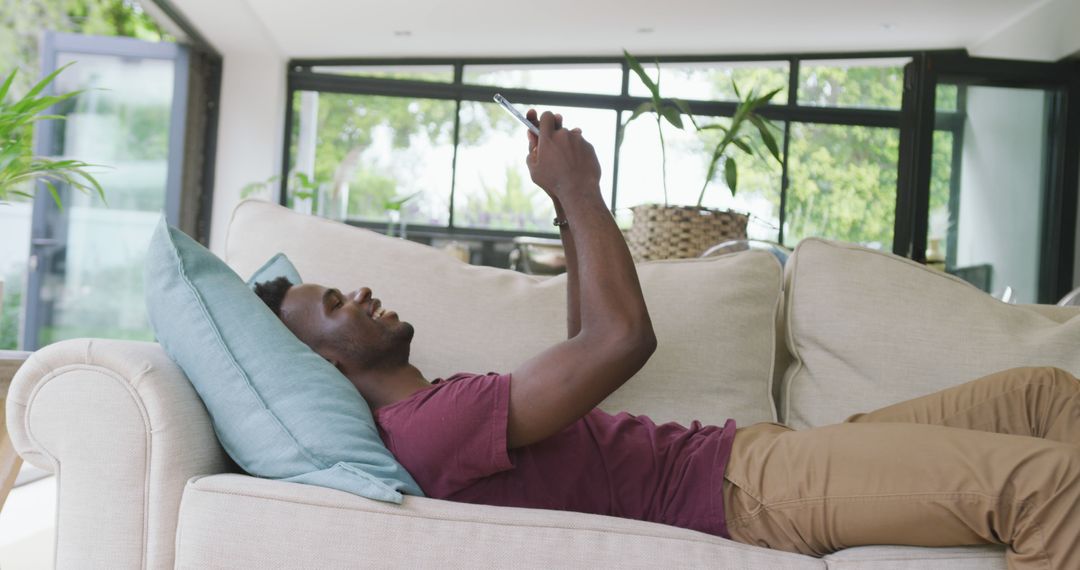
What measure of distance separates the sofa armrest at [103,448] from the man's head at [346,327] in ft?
1.06

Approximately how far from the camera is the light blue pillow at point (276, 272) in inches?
68.4

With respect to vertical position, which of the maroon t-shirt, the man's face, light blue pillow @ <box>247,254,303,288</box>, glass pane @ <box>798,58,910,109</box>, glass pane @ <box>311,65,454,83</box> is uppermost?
glass pane @ <box>798,58,910,109</box>

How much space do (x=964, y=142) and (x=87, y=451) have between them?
206 inches

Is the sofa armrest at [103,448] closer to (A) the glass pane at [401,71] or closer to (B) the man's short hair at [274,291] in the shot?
(B) the man's short hair at [274,291]

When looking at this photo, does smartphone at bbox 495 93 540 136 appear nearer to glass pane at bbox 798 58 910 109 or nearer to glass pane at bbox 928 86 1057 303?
glass pane at bbox 928 86 1057 303

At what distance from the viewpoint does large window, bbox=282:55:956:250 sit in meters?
7.30

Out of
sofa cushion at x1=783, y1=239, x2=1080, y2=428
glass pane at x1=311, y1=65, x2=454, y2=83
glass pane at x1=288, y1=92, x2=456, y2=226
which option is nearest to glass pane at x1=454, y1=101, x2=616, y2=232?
glass pane at x1=288, y1=92, x2=456, y2=226

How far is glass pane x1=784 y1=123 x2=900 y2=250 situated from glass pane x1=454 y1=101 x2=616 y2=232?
4.69 feet

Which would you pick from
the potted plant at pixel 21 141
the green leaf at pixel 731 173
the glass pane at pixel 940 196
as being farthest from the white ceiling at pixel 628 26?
the green leaf at pixel 731 173

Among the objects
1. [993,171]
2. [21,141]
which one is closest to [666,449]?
[21,141]

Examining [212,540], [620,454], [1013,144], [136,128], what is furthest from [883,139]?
[212,540]

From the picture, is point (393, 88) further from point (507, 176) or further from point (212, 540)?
point (212, 540)

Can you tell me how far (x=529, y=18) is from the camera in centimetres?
640

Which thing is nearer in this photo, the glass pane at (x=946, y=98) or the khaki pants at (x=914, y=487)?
the khaki pants at (x=914, y=487)
